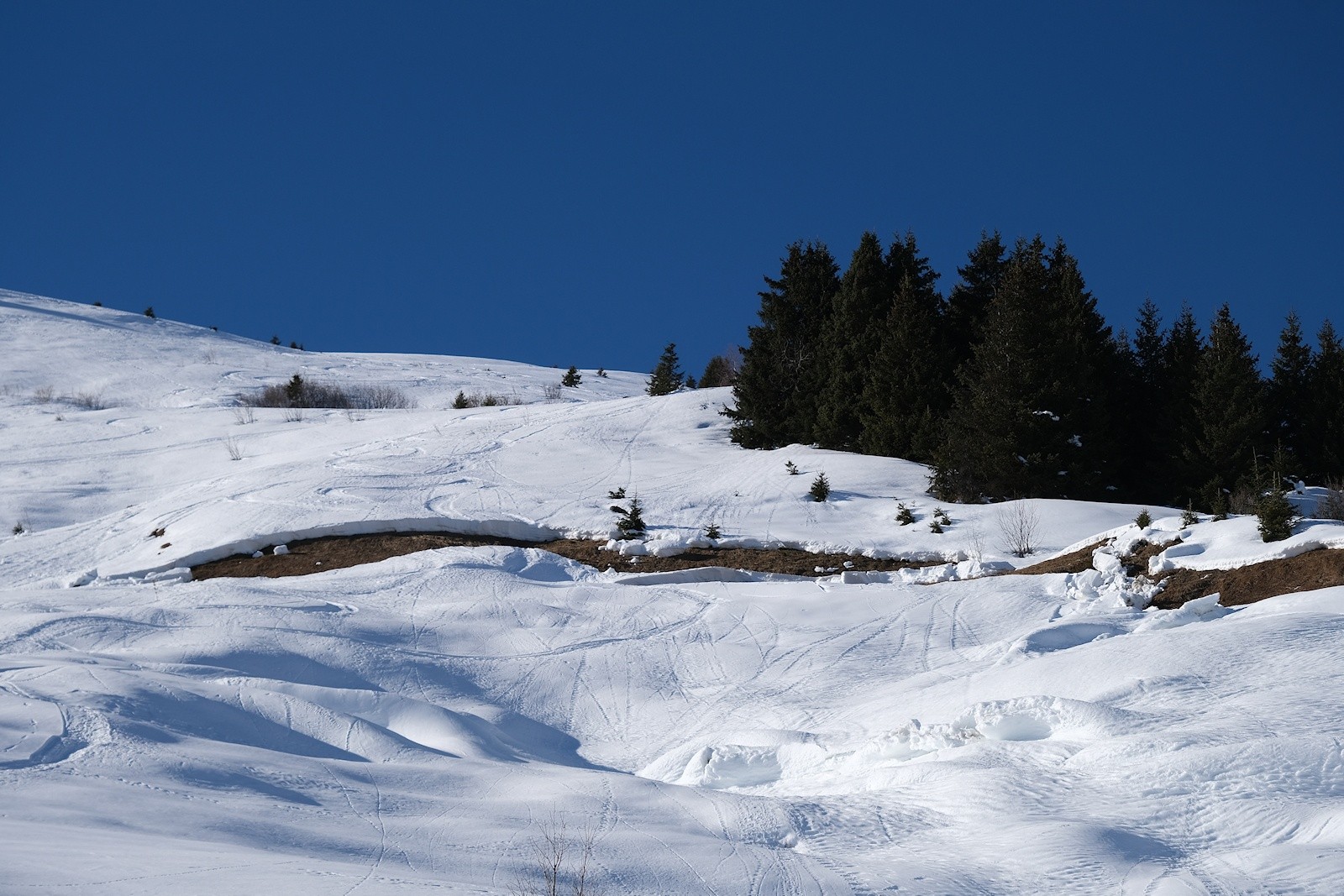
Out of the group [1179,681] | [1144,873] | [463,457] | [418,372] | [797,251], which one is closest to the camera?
[1144,873]

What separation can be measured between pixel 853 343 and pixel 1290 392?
31.0 ft

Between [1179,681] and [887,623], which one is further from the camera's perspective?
[887,623]

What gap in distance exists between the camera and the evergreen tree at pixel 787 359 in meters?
24.6

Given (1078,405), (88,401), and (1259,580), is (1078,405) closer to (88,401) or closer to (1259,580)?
(1259,580)

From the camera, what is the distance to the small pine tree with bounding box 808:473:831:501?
62.3 feet

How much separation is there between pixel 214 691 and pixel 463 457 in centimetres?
1403

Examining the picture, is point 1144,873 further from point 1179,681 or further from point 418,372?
point 418,372

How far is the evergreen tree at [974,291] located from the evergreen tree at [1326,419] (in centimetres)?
699

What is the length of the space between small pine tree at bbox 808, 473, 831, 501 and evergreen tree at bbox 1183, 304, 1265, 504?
7402 mm

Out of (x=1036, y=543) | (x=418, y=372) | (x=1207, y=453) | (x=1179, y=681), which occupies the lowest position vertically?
(x=1179, y=681)

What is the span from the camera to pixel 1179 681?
827cm

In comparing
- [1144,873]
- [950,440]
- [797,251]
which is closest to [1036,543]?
[950,440]

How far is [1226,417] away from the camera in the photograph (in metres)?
20.2

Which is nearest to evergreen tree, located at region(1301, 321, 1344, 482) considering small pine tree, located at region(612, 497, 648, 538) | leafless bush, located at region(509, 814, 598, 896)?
small pine tree, located at region(612, 497, 648, 538)
